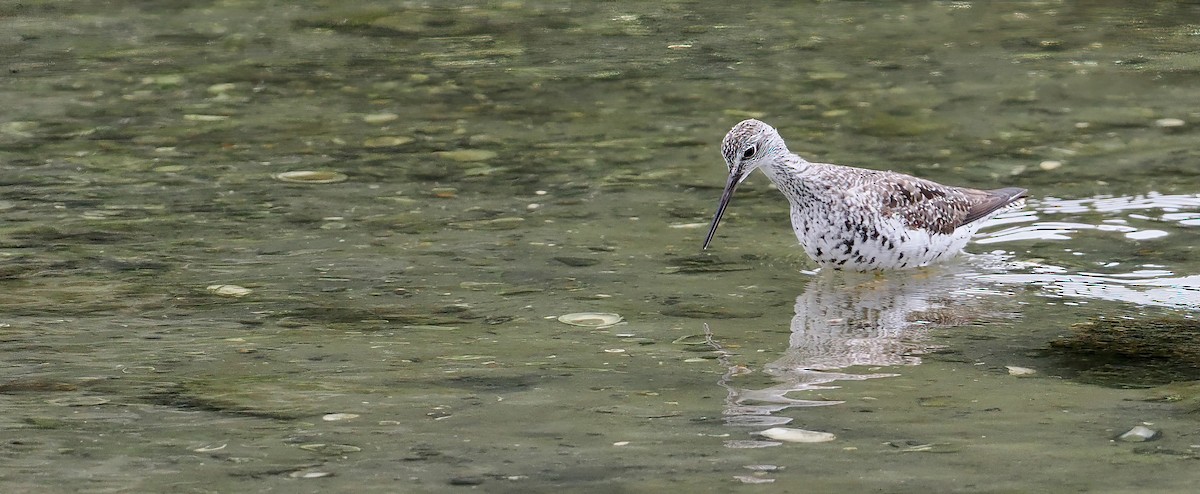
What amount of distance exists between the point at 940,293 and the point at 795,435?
247 cm

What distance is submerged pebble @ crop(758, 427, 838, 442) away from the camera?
203 inches

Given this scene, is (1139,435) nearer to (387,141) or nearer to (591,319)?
(591,319)

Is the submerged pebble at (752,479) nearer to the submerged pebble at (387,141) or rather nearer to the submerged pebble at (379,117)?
the submerged pebble at (387,141)

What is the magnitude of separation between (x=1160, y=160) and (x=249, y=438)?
6216mm

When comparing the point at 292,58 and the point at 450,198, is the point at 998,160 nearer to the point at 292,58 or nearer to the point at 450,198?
the point at 450,198

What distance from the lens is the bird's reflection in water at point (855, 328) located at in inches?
225

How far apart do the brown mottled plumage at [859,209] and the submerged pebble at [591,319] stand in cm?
104

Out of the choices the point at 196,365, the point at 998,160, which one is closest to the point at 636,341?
the point at 196,365

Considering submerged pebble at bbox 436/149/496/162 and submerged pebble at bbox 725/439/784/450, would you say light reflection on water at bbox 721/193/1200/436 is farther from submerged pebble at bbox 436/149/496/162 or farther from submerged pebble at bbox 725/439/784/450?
submerged pebble at bbox 436/149/496/162

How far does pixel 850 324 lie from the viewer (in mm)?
6938

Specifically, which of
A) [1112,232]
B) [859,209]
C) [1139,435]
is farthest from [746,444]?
[1112,232]

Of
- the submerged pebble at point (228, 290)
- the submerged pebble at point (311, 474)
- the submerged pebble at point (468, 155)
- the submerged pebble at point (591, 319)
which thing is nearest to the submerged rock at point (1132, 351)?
the submerged pebble at point (591, 319)

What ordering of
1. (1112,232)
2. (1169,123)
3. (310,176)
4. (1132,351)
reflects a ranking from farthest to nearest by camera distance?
(1169,123)
(310,176)
(1112,232)
(1132,351)

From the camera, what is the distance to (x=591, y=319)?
6.84m
